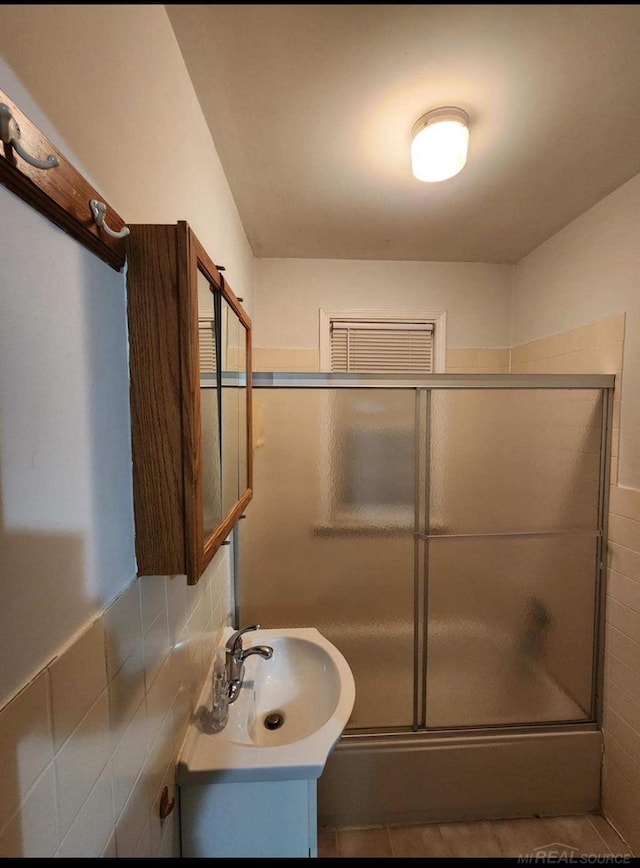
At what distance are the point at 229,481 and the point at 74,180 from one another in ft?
2.08

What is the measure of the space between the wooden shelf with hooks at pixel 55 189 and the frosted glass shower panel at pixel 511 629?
1377 mm

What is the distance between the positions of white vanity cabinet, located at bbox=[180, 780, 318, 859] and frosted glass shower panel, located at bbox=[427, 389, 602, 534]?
896 millimetres

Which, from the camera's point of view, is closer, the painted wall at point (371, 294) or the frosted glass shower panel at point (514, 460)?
the frosted glass shower panel at point (514, 460)

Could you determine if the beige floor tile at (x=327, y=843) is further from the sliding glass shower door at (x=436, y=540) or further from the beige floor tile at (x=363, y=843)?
the sliding glass shower door at (x=436, y=540)

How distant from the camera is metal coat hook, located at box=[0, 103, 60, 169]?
353mm

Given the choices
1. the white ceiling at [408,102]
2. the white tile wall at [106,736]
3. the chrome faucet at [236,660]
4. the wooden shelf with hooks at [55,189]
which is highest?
the white ceiling at [408,102]

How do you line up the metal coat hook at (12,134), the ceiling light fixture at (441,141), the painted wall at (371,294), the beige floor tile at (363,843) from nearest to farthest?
the metal coat hook at (12,134) → the ceiling light fixture at (441,141) → the beige floor tile at (363,843) → the painted wall at (371,294)

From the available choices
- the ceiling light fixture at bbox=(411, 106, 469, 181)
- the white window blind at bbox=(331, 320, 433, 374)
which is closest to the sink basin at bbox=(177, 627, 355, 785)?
the white window blind at bbox=(331, 320, 433, 374)

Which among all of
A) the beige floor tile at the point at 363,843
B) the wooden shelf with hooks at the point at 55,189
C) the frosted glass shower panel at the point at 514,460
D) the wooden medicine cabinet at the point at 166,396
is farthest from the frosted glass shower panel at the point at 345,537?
the wooden shelf with hooks at the point at 55,189

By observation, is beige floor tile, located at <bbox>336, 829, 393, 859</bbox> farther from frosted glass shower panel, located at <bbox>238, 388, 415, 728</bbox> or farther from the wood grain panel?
the wood grain panel

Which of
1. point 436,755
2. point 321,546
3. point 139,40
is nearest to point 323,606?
point 321,546

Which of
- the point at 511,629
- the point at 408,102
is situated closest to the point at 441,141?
the point at 408,102

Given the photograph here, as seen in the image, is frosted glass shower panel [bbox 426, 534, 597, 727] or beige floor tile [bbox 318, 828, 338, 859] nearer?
beige floor tile [bbox 318, 828, 338, 859]

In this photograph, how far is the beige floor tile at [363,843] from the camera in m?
1.28
